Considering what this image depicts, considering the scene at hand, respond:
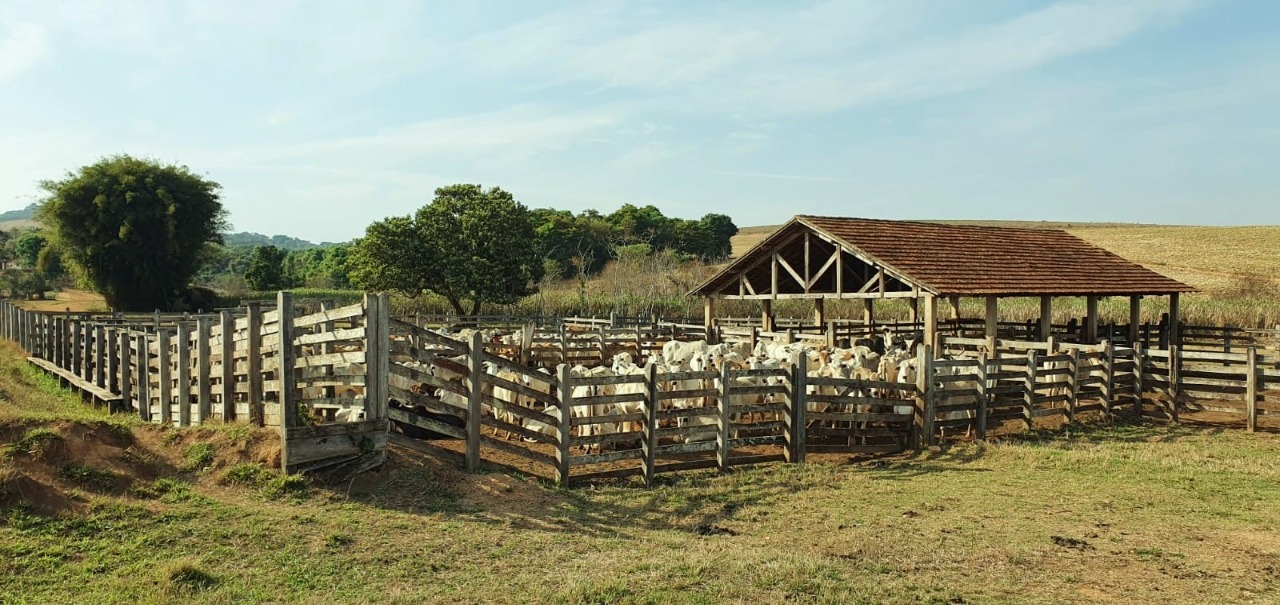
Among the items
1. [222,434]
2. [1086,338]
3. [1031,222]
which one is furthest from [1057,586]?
[1031,222]

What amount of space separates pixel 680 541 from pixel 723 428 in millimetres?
3222

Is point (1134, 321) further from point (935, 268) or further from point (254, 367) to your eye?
point (254, 367)

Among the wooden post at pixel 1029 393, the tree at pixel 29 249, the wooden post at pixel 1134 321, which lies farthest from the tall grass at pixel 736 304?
the tree at pixel 29 249

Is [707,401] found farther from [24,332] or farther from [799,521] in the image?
[24,332]

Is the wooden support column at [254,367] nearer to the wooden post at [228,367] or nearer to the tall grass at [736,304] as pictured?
the wooden post at [228,367]

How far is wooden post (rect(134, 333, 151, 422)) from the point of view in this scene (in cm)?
1271

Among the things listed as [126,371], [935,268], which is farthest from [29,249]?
[935,268]

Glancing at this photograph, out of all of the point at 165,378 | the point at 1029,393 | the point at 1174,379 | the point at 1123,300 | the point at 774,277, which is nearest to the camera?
the point at 165,378

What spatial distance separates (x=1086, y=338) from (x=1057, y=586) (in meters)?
17.1

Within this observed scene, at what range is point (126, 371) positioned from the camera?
45.5 feet

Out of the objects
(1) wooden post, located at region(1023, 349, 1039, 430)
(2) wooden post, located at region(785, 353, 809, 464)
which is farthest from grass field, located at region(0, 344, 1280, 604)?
(1) wooden post, located at region(1023, 349, 1039, 430)

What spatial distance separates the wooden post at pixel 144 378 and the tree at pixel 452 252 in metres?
31.8

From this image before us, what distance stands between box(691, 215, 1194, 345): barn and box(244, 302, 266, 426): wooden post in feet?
40.7

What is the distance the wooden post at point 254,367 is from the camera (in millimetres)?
9766
